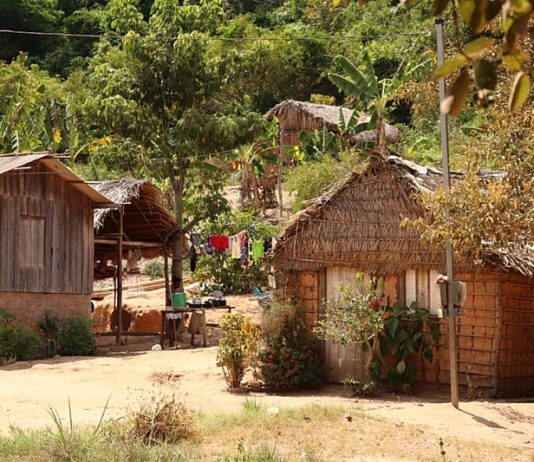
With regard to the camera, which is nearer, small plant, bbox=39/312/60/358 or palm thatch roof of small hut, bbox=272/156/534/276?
palm thatch roof of small hut, bbox=272/156/534/276

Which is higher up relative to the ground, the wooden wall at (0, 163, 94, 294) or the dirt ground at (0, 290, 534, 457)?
the wooden wall at (0, 163, 94, 294)

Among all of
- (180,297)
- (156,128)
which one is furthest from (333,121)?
(180,297)

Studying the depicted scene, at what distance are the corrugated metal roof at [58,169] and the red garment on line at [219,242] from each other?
3.61 metres

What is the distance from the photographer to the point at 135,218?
78.4 feet

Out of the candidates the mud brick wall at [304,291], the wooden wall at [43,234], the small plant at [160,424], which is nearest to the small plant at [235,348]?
the mud brick wall at [304,291]

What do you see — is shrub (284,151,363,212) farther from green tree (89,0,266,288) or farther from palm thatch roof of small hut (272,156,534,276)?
palm thatch roof of small hut (272,156,534,276)

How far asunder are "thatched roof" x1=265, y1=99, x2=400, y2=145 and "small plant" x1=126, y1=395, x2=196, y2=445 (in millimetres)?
22836

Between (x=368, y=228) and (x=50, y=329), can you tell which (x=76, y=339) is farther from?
(x=368, y=228)

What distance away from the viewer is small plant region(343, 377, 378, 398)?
1408 centimetres

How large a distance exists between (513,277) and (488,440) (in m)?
4.37

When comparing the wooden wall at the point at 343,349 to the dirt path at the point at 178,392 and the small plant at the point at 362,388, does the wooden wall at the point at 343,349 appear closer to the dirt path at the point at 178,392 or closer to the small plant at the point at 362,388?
the dirt path at the point at 178,392

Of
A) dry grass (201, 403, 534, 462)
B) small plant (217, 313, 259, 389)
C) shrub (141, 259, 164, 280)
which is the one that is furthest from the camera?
shrub (141, 259, 164, 280)

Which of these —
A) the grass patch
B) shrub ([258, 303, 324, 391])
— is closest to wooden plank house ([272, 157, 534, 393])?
shrub ([258, 303, 324, 391])

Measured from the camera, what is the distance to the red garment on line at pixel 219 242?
24.0m
